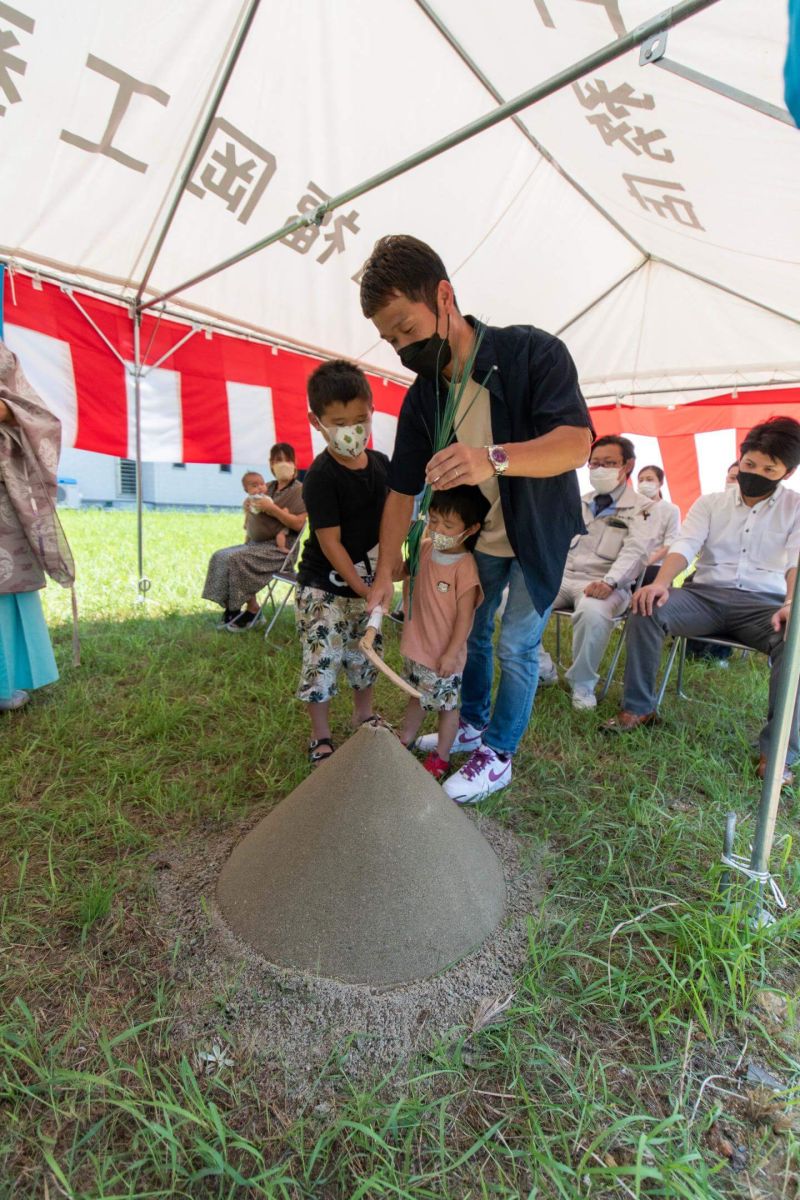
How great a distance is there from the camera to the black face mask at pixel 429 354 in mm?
1608

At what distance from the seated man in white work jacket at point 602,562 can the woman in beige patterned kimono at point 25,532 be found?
260cm

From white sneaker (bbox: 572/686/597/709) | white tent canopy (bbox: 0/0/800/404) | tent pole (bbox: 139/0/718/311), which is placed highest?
white tent canopy (bbox: 0/0/800/404)

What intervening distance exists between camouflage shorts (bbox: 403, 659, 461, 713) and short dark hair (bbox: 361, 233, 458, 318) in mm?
1281

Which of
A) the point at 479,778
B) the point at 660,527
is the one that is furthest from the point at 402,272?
the point at 660,527

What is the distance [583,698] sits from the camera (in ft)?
10.6

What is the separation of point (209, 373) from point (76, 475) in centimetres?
1751

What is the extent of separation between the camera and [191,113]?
2834 millimetres

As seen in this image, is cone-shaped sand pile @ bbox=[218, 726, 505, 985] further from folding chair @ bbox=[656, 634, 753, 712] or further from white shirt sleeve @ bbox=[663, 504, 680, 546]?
white shirt sleeve @ bbox=[663, 504, 680, 546]

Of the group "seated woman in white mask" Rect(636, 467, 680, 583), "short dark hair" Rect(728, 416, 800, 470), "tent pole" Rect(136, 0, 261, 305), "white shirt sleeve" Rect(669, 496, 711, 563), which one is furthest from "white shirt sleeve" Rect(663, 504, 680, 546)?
"tent pole" Rect(136, 0, 261, 305)

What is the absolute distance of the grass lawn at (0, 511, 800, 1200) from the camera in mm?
968

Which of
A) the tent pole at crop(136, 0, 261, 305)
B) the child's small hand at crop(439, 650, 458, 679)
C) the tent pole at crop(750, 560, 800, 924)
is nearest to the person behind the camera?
the tent pole at crop(750, 560, 800, 924)

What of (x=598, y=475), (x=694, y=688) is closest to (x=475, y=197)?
(x=598, y=475)

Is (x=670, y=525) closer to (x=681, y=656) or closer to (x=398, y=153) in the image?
(x=681, y=656)

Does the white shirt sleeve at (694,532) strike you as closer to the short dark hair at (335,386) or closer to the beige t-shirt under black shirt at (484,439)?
the beige t-shirt under black shirt at (484,439)
